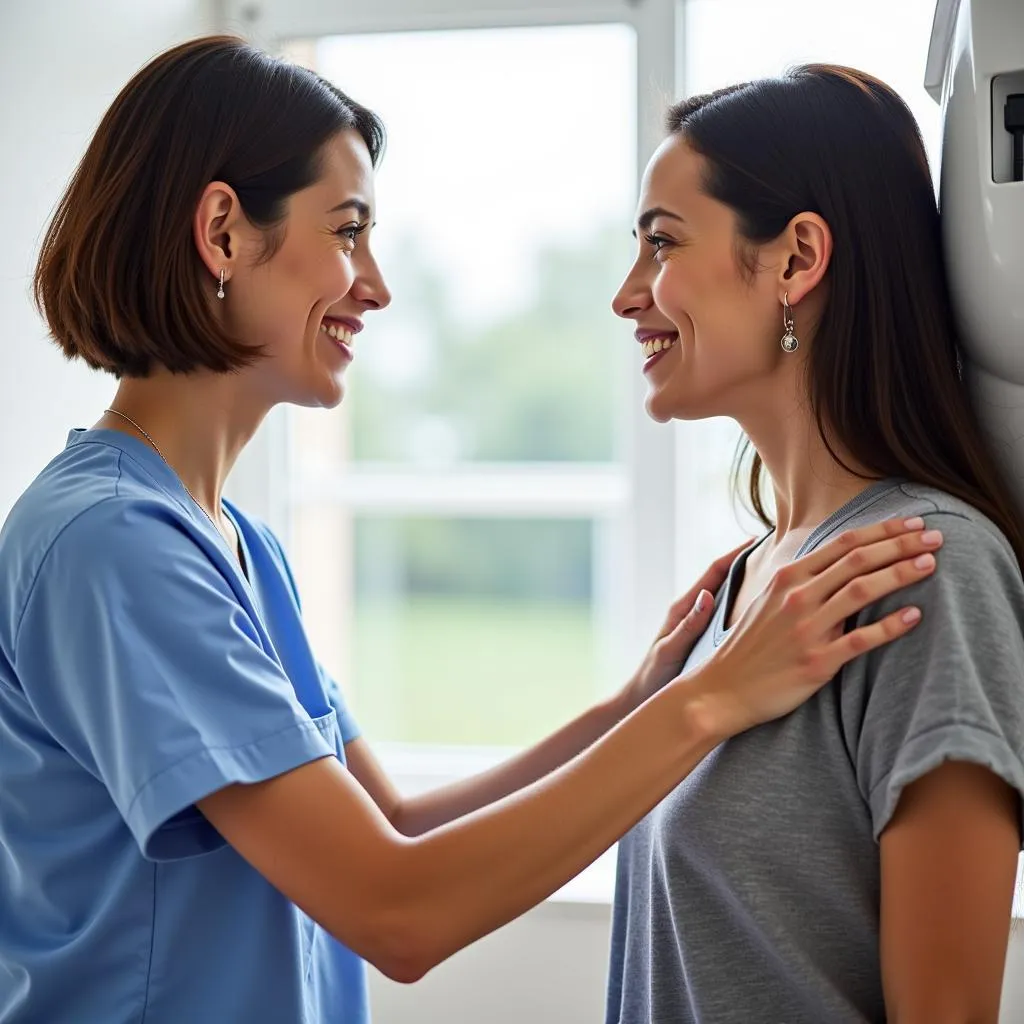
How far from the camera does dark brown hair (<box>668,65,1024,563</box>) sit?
1136mm

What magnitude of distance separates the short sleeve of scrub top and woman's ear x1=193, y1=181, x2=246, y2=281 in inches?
11.5

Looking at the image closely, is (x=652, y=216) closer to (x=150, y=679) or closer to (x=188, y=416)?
(x=188, y=416)

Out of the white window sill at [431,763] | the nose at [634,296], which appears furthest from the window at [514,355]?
the nose at [634,296]

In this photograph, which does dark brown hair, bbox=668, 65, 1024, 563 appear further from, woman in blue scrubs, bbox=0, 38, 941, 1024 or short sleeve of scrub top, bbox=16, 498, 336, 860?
short sleeve of scrub top, bbox=16, 498, 336, 860

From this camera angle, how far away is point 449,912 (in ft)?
3.29

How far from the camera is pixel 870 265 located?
1.16 meters

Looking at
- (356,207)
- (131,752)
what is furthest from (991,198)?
(131,752)

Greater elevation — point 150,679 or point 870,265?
point 870,265

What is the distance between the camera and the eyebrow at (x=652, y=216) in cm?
127

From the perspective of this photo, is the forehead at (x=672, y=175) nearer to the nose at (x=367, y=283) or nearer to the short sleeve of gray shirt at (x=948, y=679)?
the nose at (x=367, y=283)

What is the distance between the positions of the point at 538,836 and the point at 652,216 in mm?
698

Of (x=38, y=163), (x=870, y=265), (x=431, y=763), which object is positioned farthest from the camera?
(x=431, y=763)

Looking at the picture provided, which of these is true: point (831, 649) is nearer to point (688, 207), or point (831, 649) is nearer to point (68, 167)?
point (688, 207)

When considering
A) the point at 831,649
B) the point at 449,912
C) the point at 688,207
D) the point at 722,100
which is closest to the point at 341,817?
the point at 449,912
